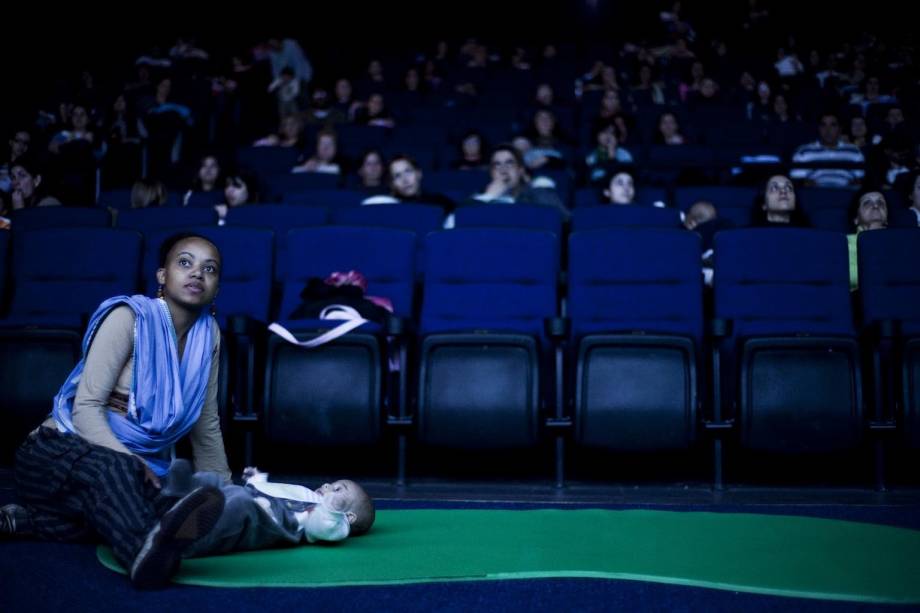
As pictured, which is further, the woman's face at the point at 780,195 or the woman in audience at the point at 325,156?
the woman in audience at the point at 325,156

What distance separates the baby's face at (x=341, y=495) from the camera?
2094 mm

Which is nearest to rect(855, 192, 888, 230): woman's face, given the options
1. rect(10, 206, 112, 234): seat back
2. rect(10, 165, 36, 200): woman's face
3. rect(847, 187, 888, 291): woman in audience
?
rect(847, 187, 888, 291): woman in audience

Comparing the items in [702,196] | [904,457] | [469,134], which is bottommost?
[904,457]

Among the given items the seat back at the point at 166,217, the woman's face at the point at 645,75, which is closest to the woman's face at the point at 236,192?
the seat back at the point at 166,217

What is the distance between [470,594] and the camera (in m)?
1.68

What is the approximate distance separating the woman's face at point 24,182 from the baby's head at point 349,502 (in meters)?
3.48

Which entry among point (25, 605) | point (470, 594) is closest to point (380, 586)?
point (470, 594)

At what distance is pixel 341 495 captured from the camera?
2.11 metres

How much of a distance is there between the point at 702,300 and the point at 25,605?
2370mm

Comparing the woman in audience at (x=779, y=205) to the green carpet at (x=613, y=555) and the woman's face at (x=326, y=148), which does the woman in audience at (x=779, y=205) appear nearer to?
the green carpet at (x=613, y=555)

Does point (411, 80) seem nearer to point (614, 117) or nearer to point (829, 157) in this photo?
point (614, 117)

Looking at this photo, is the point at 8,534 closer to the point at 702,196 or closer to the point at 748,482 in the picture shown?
the point at 748,482

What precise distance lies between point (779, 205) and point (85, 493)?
2988mm

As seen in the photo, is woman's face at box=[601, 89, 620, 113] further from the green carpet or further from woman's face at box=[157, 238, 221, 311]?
woman's face at box=[157, 238, 221, 311]
